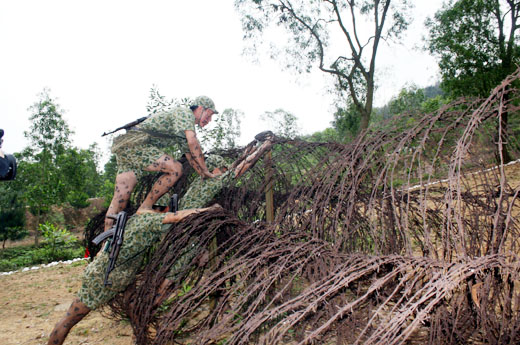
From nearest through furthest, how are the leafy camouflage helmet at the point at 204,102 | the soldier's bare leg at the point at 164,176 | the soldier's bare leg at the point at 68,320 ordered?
the soldier's bare leg at the point at 68,320 < the soldier's bare leg at the point at 164,176 < the leafy camouflage helmet at the point at 204,102

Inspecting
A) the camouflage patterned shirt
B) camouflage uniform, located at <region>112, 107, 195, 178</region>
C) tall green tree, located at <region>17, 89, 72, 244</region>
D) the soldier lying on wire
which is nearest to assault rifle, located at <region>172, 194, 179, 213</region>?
the soldier lying on wire

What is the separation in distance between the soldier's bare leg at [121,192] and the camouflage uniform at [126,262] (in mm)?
539

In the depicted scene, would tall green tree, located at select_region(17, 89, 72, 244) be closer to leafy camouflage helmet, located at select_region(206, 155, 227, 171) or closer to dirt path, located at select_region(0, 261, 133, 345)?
dirt path, located at select_region(0, 261, 133, 345)

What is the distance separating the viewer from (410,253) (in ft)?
4.47

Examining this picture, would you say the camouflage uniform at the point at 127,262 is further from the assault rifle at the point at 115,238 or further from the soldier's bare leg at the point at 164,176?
the soldier's bare leg at the point at 164,176

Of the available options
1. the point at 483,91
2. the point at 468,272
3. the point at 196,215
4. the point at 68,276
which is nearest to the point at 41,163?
the point at 68,276

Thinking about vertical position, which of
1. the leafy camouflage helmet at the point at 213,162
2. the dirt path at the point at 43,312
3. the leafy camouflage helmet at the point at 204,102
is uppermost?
the leafy camouflage helmet at the point at 204,102

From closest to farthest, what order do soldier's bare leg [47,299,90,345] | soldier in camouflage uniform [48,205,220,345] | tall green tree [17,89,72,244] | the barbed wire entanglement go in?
the barbed wire entanglement < soldier in camouflage uniform [48,205,220,345] < soldier's bare leg [47,299,90,345] < tall green tree [17,89,72,244]

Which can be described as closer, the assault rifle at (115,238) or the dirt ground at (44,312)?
the assault rifle at (115,238)

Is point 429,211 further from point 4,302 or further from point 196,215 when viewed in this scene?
point 4,302

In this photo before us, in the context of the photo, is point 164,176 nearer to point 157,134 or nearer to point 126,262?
point 157,134

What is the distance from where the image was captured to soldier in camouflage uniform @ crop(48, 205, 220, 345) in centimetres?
248

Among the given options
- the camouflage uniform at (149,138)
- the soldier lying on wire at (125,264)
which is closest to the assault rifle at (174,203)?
the soldier lying on wire at (125,264)

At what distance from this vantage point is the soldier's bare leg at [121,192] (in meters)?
3.10
